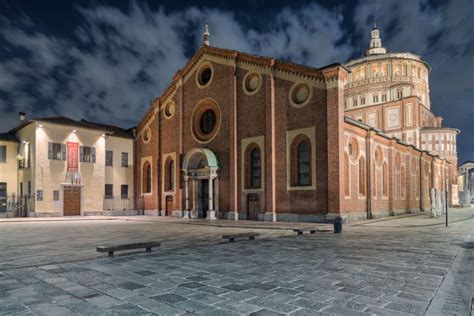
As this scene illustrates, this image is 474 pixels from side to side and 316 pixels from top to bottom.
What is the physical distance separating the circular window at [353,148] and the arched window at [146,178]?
2086 centimetres

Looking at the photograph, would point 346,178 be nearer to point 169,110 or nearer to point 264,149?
point 264,149

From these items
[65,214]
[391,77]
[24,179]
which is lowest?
[65,214]

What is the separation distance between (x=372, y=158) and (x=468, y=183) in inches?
2659

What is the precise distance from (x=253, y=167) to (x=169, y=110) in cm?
1204

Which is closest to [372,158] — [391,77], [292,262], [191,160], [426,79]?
[191,160]

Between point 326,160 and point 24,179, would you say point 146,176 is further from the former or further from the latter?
point 326,160

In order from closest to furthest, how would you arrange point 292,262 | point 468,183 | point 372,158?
point 292,262 → point 372,158 → point 468,183

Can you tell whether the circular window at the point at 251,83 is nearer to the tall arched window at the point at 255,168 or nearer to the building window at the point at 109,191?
the tall arched window at the point at 255,168

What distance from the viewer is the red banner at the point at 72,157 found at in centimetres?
3341

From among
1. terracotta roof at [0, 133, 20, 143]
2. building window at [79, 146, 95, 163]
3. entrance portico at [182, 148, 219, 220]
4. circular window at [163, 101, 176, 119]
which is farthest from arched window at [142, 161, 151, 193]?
terracotta roof at [0, 133, 20, 143]

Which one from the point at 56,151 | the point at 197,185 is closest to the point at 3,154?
the point at 56,151

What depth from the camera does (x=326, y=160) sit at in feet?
75.3

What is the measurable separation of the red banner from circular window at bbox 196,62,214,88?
13.3m

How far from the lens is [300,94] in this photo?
81.4 feet
